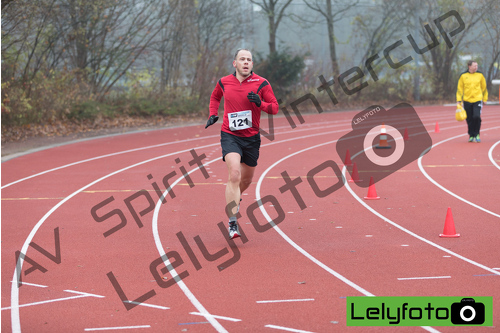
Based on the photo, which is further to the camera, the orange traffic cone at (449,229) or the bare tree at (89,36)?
the bare tree at (89,36)

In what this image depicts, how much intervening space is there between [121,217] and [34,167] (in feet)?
20.7

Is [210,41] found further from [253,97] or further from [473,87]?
[253,97]

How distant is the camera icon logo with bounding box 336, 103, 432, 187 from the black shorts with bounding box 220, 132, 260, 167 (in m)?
4.42

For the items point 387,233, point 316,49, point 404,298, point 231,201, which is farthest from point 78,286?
point 316,49

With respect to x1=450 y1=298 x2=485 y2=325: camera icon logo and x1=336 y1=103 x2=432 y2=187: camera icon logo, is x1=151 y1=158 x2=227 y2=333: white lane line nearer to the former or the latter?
x1=450 y1=298 x2=485 y2=325: camera icon logo

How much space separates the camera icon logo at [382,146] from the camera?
14.2 m

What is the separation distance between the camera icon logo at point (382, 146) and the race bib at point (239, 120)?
466 cm

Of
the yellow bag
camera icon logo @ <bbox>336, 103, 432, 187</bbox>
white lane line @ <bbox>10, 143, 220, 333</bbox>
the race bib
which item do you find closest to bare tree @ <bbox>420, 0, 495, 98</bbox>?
camera icon logo @ <bbox>336, 103, 432, 187</bbox>

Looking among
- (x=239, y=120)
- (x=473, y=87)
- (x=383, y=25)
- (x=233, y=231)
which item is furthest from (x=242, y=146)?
(x=383, y=25)

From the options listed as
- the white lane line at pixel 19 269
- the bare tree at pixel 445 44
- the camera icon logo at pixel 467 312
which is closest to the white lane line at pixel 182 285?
the white lane line at pixel 19 269

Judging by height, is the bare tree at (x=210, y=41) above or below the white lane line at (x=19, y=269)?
above

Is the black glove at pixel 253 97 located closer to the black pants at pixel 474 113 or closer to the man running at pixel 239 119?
the man running at pixel 239 119

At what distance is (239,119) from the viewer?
7.87 m
